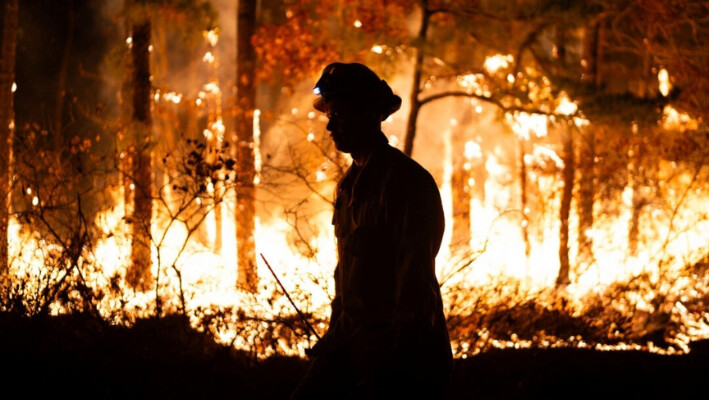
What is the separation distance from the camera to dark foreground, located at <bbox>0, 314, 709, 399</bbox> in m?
6.46

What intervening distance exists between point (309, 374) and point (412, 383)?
2.03 ft

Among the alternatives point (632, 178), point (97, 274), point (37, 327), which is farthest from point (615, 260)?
point (37, 327)

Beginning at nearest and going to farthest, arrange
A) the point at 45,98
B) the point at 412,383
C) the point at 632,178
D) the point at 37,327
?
the point at 412,383
the point at 37,327
the point at 632,178
the point at 45,98

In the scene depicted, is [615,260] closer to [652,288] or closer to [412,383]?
[652,288]

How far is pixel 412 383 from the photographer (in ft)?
9.86

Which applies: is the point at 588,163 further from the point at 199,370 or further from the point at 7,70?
the point at 199,370

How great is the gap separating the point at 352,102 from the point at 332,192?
12138 millimetres

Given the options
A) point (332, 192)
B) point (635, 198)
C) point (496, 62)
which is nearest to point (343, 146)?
point (332, 192)

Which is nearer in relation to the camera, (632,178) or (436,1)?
(436,1)

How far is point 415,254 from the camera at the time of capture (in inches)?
117

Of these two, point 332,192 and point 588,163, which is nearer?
point 332,192

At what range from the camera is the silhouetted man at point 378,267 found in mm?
2971

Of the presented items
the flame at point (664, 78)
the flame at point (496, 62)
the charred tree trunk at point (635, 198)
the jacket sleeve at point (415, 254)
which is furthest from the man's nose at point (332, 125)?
the flame at point (496, 62)

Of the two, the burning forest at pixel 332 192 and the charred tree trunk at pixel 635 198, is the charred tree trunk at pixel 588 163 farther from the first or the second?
the charred tree trunk at pixel 635 198
